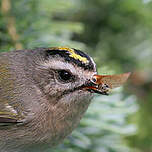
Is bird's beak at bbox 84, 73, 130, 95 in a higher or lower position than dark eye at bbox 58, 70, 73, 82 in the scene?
lower

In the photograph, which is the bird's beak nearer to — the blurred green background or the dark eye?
the dark eye

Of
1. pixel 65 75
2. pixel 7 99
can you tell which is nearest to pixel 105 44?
pixel 65 75

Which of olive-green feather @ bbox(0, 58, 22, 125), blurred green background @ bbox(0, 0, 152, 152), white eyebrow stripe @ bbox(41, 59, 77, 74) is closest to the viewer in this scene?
white eyebrow stripe @ bbox(41, 59, 77, 74)

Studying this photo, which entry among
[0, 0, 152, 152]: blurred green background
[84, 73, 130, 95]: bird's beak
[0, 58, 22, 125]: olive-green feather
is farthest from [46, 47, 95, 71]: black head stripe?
[0, 58, 22, 125]: olive-green feather

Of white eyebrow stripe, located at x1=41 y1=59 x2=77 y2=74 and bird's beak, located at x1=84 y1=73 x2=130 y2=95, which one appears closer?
bird's beak, located at x1=84 y1=73 x2=130 y2=95

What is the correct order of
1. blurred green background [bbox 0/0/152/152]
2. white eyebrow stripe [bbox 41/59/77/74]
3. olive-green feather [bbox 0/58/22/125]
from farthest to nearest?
blurred green background [bbox 0/0/152/152] < olive-green feather [bbox 0/58/22/125] < white eyebrow stripe [bbox 41/59/77/74]

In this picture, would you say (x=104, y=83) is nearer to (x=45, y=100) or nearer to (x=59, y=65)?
(x=59, y=65)

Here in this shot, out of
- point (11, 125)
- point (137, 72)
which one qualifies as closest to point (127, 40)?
point (137, 72)

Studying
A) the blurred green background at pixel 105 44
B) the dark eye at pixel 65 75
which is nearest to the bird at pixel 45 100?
the dark eye at pixel 65 75

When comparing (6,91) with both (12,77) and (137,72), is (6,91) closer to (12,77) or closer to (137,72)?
(12,77)
